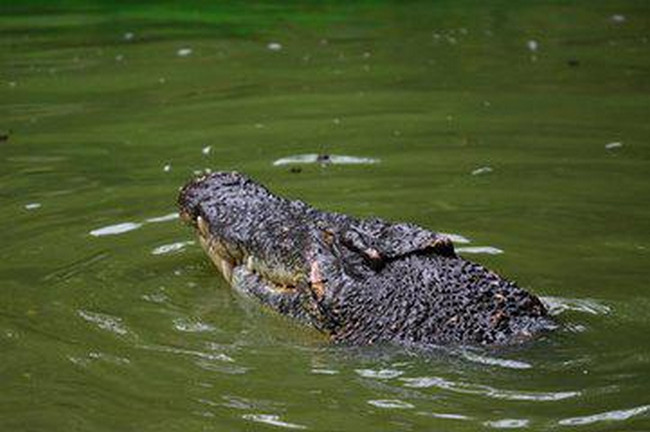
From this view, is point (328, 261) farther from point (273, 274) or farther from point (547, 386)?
point (547, 386)

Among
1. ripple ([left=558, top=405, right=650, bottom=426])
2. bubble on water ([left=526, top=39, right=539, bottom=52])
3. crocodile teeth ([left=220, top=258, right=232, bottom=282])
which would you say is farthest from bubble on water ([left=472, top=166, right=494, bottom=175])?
bubble on water ([left=526, top=39, right=539, bottom=52])

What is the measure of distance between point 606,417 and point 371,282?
1434 mm

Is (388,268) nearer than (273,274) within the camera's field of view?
Yes

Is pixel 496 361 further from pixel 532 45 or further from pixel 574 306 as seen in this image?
pixel 532 45

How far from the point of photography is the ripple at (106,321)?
6.50 m

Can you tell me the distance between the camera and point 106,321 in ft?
21.7

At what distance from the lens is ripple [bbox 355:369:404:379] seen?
5759 millimetres

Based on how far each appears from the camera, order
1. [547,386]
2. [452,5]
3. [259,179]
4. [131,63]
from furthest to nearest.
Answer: [452,5]
[131,63]
[259,179]
[547,386]

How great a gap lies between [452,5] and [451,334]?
11.9 meters

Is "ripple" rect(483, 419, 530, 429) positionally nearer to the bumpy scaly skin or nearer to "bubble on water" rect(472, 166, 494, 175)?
the bumpy scaly skin

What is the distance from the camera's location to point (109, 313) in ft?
22.2

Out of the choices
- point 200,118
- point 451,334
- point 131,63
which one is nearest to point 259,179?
point 200,118

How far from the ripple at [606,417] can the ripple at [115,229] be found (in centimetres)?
380

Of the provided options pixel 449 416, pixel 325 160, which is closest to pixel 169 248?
pixel 325 160
